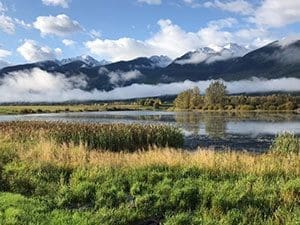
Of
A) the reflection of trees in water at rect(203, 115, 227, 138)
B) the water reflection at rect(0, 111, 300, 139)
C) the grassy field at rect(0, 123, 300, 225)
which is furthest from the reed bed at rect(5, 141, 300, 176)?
the reflection of trees in water at rect(203, 115, 227, 138)

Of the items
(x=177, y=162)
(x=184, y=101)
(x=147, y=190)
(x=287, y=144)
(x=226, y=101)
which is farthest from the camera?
(x=184, y=101)

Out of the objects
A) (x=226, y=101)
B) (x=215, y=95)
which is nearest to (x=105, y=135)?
(x=226, y=101)

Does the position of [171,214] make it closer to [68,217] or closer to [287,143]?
[68,217]

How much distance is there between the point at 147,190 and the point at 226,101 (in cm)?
16308

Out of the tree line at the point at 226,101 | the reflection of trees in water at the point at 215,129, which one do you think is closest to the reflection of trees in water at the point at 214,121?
the reflection of trees in water at the point at 215,129

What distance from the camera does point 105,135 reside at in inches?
1523

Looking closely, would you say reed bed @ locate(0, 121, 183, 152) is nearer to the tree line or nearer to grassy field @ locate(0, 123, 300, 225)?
grassy field @ locate(0, 123, 300, 225)

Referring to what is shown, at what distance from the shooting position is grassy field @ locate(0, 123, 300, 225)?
14.0 meters

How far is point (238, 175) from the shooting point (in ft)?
63.0

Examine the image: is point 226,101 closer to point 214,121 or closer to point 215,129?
point 214,121

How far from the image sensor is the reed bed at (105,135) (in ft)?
123

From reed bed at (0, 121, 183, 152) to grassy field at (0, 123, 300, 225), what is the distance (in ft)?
46.6

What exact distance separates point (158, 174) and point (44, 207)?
5.42 metres

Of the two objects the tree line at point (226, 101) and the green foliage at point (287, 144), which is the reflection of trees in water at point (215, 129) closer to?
the green foliage at point (287, 144)
